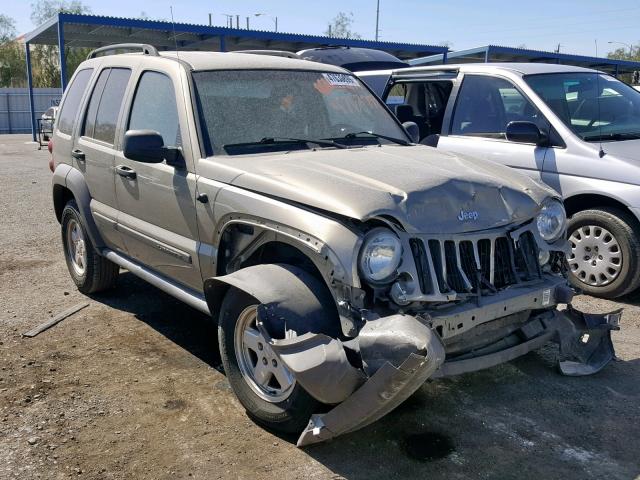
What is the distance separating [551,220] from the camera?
3930mm

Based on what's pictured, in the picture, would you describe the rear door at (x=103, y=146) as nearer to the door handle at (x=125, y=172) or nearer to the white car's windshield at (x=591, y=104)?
the door handle at (x=125, y=172)

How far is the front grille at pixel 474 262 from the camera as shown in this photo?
326 centimetres

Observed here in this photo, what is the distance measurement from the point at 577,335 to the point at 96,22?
1724cm

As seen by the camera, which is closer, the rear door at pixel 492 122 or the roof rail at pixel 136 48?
the roof rail at pixel 136 48

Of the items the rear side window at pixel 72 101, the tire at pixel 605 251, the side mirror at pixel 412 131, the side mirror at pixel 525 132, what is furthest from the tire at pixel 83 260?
the tire at pixel 605 251

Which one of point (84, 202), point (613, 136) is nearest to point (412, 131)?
point (613, 136)

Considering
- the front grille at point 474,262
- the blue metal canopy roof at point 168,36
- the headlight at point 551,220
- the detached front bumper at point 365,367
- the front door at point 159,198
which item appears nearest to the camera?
the detached front bumper at point 365,367

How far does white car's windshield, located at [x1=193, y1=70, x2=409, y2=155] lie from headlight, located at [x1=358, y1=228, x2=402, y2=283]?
1.33 metres

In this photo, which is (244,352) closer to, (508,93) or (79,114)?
(79,114)

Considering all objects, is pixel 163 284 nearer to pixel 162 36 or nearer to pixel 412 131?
pixel 412 131

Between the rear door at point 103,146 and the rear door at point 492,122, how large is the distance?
3004mm

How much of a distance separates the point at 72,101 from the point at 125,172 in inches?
63.9

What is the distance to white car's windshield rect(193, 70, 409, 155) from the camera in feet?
13.9

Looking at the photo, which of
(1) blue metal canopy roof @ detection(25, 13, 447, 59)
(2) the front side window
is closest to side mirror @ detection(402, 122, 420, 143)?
(2) the front side window
